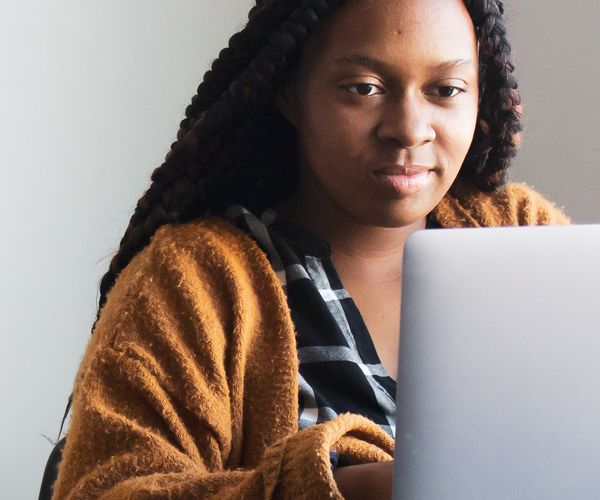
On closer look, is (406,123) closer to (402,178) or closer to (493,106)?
(402,178)

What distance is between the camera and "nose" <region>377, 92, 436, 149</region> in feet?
3.07

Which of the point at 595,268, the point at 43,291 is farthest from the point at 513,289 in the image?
the point at 43,291

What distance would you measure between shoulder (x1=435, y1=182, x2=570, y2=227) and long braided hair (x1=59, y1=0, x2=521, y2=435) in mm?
55

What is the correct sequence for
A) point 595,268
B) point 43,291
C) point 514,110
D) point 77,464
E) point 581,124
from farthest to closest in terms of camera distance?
point 43,291
point 581,124
point 514,110
point 77,464
point 595,268

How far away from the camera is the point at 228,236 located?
0.97m

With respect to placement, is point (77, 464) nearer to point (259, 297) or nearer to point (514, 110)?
point (259, 297)

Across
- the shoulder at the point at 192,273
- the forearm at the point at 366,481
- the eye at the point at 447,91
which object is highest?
the eye at the point at 447,91

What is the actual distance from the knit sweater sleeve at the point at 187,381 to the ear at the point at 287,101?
0.46ft

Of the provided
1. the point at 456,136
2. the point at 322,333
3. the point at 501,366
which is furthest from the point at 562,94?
the point at 501,366

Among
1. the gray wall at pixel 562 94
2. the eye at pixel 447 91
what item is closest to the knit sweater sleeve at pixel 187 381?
the eye at pixel 447 91

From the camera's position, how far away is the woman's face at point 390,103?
0.94 metres

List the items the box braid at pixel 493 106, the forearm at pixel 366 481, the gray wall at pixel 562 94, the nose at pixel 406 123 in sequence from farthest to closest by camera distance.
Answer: the gray wall at pixel 562 94
the box braid at pixel 493 106
the nose at pixel 406 123
the forearm at pixel 366 481

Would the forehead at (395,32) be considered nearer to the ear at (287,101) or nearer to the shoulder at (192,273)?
the ear at (287,101)

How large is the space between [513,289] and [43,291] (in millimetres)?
1334
